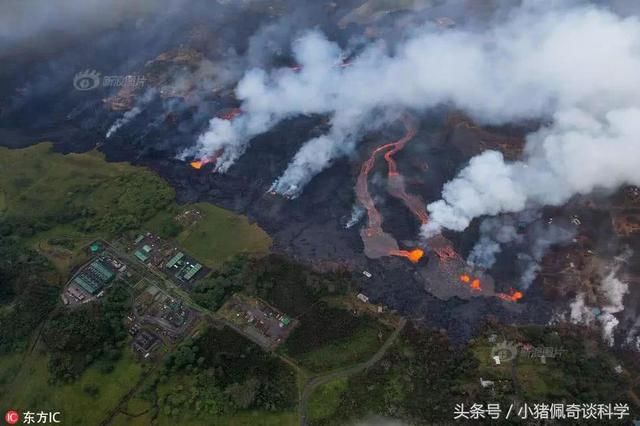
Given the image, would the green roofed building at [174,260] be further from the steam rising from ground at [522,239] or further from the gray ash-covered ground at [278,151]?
the steam rising from ground at [522,239]

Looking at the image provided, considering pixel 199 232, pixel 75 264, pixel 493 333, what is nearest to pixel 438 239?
pixel 493 333

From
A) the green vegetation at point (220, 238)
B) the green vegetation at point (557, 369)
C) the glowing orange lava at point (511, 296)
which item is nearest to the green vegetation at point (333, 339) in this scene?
the green vegetation at point (557, 369)

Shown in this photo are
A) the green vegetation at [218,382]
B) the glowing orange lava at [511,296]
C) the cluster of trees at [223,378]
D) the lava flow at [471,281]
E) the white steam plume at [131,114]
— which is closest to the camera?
the green vegetation at [218,382]

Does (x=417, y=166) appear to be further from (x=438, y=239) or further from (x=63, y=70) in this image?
(x=63, y=70)

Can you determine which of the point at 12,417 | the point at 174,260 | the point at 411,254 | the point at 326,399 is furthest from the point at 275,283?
the point at 12,417

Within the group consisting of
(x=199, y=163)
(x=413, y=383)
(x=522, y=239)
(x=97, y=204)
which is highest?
(x=199, y=163)

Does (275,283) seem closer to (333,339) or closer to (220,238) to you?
(333,339)
